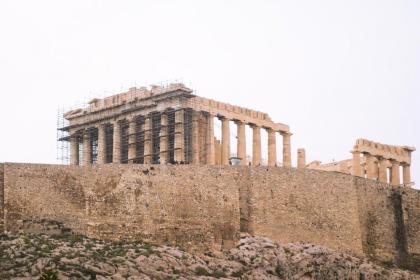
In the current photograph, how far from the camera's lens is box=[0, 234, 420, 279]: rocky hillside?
53438mm

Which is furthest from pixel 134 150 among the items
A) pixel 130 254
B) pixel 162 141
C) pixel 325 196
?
pixel 130 254

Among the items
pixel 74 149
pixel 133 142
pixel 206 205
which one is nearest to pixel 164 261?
pixel 206 205

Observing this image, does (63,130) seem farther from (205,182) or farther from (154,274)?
(154,274)

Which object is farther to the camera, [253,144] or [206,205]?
[253,144]

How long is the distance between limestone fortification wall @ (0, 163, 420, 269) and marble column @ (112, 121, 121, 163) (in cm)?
1694

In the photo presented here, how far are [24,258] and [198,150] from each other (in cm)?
2581

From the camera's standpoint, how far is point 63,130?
84.6m

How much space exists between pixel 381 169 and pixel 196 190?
24.0 metres

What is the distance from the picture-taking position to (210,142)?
78250mm

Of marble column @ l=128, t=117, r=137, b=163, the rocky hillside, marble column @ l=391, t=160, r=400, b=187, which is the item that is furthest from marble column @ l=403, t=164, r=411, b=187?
marble column @ l=128, t=117, r=137, b=163

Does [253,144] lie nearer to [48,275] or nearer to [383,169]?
[383,169]

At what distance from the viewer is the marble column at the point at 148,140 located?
78.4 m

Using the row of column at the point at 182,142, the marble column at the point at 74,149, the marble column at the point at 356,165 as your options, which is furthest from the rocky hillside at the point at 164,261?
the marble column at the point at 74,149

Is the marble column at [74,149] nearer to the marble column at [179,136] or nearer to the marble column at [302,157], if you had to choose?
the marble column at [179,136]
